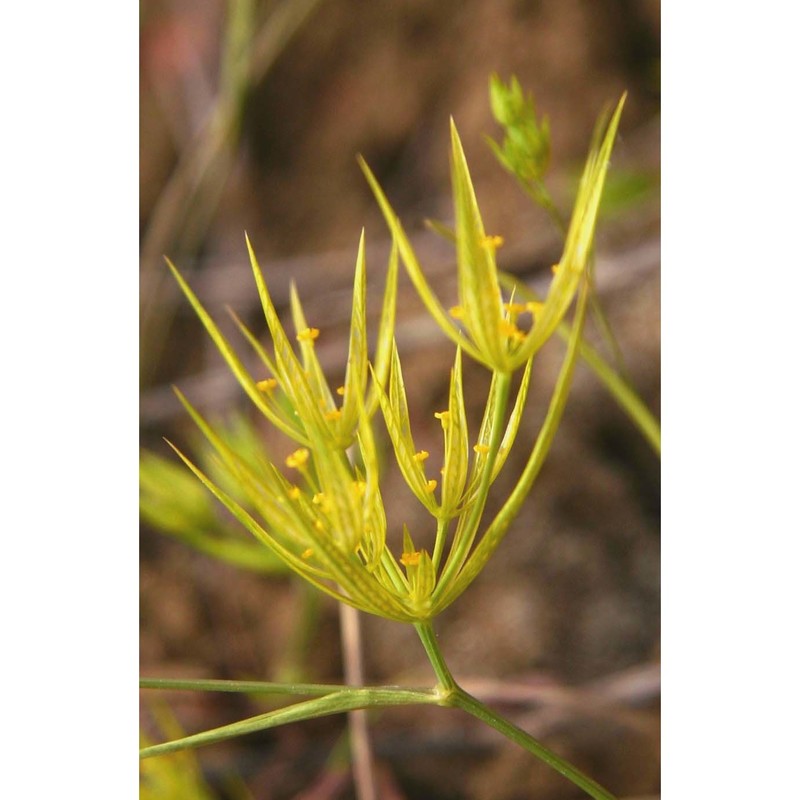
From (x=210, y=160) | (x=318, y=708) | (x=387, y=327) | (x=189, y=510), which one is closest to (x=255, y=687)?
(x=318, y=708)

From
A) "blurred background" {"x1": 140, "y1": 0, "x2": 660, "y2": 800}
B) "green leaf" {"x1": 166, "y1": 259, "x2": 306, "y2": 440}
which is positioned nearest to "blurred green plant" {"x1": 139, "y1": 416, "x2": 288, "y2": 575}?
"blurred background" {"x1": 140, "y1": 0, "x2": 660, "y2": 800}

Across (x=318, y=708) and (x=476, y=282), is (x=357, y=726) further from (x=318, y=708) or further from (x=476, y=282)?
(x=476, y=282)

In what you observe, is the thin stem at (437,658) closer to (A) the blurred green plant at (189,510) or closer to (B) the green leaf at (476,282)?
(B) the green leaf at (476,282)

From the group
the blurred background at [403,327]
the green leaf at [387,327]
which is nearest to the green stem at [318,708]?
the green leaf at [387,327]

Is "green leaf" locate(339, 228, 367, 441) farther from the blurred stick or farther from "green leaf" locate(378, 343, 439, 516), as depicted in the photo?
the blurred stick
